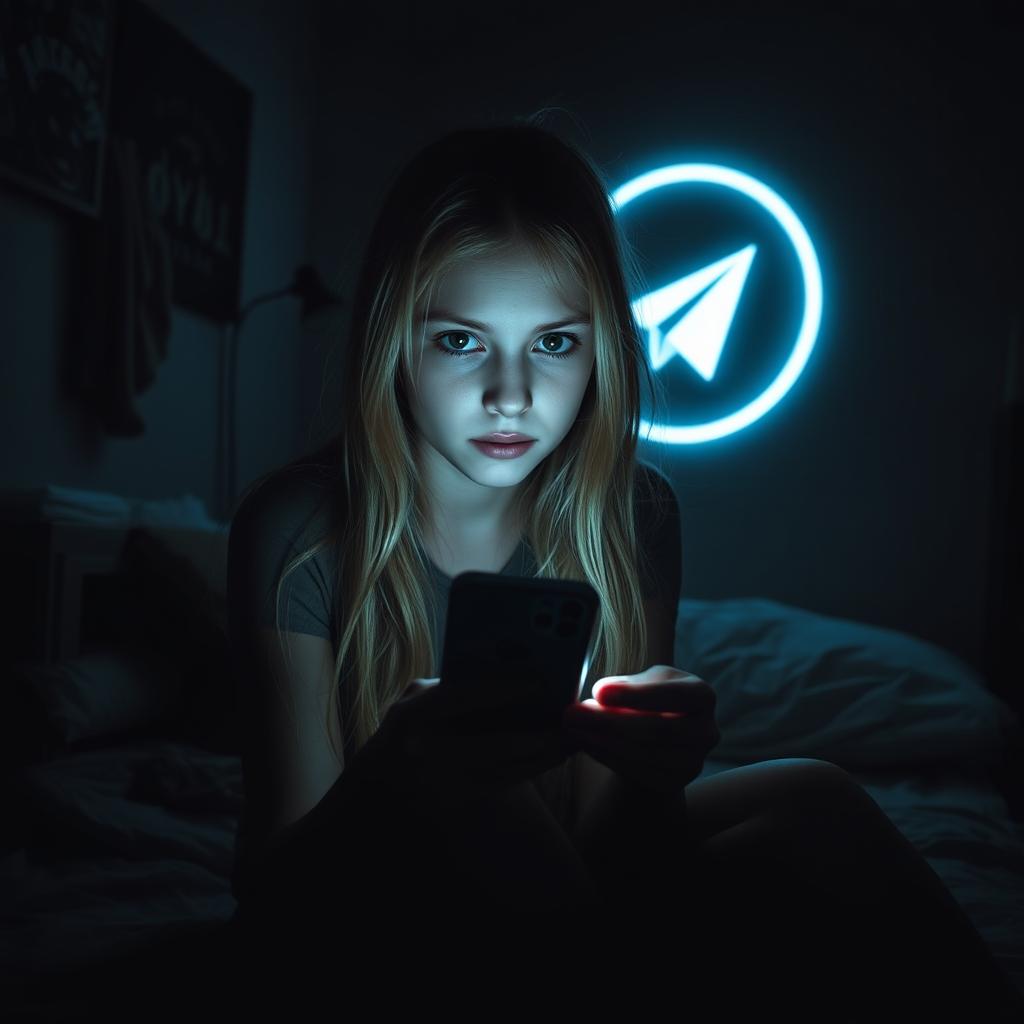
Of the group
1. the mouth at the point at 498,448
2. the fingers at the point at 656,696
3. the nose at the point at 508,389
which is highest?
the nose at the point at 508,389

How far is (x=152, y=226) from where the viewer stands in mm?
2182

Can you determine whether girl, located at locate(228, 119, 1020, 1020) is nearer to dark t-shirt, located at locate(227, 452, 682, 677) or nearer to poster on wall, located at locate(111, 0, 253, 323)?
dark t-shirt, located at locate(227, 452, 682, 677)

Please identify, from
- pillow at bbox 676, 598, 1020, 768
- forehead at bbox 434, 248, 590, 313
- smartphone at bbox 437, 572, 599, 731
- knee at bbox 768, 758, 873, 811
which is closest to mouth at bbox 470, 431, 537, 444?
forehead at bbox 434, 248, 590, 313

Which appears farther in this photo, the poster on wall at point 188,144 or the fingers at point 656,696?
the poster on wall at point 188,144

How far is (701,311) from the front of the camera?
9.05 feet

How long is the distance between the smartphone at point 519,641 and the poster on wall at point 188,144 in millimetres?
1920

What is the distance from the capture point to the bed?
901 millimetres

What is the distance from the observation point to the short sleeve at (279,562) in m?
0.90

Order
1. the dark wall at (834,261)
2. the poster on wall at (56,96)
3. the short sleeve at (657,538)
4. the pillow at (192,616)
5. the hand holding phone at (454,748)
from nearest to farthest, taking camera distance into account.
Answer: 1. the hand holding phone at (454,748)
2. the short sleeve at (657,538)
3. the pillow at (192,616)
4. the poster on wall at (56,96)
5. the dark wall at (834,261)

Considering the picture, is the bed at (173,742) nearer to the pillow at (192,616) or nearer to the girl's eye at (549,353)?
the pillow at (192,616)

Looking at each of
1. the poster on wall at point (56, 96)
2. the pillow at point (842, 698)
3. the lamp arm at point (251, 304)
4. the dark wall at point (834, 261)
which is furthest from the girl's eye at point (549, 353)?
the lamp arm at point (251, 304)

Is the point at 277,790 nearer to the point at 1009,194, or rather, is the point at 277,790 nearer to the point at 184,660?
the point at 184,660

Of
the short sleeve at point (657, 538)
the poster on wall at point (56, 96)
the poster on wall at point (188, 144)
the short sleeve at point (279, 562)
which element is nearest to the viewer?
the short sleeve at point (279, 562)

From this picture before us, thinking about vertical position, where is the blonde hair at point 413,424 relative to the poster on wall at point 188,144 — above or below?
below
